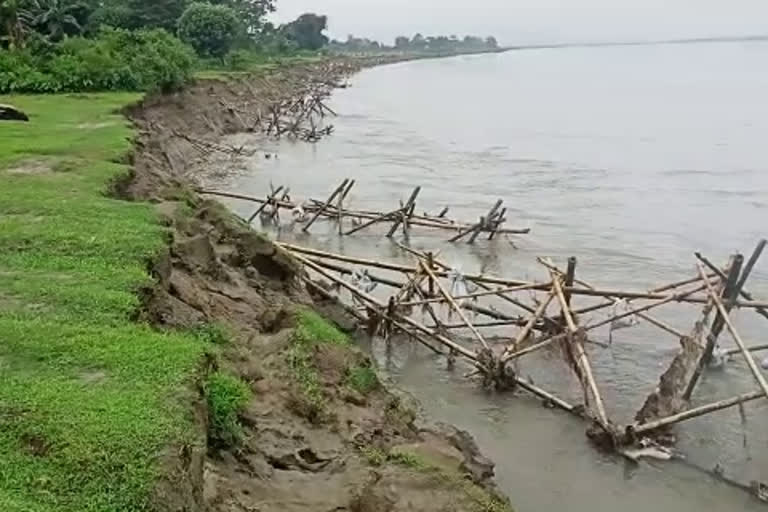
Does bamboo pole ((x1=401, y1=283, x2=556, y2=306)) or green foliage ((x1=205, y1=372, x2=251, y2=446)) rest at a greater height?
green foliage ((x1=205, y1=372, x2=251, y2=446))

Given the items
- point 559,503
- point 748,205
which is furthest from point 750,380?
point 748,205

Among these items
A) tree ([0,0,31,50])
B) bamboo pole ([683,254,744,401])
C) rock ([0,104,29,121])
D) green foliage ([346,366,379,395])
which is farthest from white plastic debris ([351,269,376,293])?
tree ([0,0,31,50])

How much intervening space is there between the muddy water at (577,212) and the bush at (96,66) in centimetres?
611

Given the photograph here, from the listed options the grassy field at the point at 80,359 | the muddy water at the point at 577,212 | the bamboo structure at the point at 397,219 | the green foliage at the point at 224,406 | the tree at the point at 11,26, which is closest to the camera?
the grassy field at the point at 80,359

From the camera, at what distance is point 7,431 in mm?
6496

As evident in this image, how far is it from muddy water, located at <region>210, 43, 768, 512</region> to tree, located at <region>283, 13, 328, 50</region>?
143 ft

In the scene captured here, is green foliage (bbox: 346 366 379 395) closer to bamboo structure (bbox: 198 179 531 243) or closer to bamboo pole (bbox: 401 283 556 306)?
bamboo pole (bbox: 401 283 556 306)

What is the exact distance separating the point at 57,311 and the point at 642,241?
20.5 m

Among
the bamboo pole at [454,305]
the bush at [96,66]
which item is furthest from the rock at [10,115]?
the bamboo pole at [454,305]

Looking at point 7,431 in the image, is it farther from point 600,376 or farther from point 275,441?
point 600,376

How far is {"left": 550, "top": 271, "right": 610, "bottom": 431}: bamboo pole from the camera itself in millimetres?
12491

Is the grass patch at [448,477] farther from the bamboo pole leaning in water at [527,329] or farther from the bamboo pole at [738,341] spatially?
the bamboo pole leaning in water at [527,329]

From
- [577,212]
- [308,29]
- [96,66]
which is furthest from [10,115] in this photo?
[308,29]

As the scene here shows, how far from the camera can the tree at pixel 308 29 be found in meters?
121
